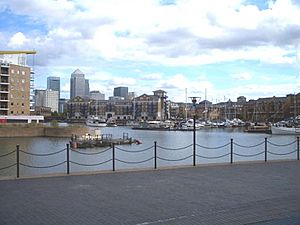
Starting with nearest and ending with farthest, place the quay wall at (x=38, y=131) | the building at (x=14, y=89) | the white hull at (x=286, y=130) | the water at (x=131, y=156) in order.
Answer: the water at (x=131, y=156) → the quay wall at (x=38, y=131) → the white hull at (x=286, y=130) → the building at (x=14, y=89)

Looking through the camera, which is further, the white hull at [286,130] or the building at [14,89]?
the building at [14,89]

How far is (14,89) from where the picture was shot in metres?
110

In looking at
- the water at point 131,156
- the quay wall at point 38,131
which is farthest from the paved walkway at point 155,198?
the quay wall at point 38,131

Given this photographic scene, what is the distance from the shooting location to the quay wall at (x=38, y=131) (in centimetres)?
8094

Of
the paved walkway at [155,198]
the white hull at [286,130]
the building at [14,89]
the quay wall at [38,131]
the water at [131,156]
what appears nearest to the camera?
the paved walkway at [155,198]

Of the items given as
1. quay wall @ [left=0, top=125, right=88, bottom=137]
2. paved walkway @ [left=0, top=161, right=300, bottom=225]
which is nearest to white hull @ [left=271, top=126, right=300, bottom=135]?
quay wall @ [left=0, top=125, right=88, bottom=137]

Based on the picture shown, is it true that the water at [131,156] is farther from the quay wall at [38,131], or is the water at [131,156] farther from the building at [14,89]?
the building at [14,89]

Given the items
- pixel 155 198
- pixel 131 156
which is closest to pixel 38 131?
pixel 131 156

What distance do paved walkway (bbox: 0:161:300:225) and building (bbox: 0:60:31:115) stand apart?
101065 millimetres

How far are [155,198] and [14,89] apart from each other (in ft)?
353

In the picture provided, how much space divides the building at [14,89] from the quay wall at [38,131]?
84.2 feet

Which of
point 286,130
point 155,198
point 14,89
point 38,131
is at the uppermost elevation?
point 14,89

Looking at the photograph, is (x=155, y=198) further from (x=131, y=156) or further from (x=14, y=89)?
(x=14, y=89)

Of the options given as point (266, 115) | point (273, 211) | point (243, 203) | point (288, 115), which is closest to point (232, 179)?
point (243, 203)
